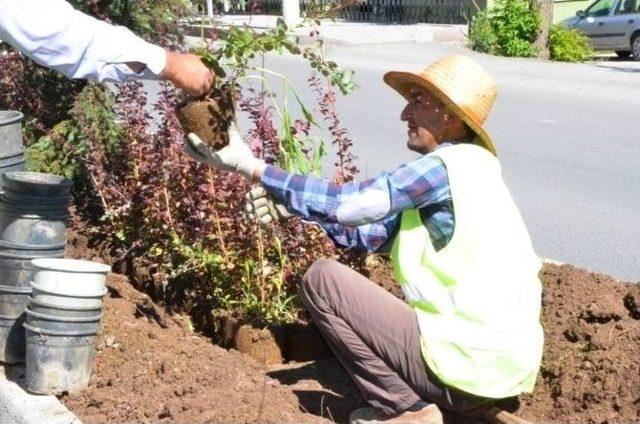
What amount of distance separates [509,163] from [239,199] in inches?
230

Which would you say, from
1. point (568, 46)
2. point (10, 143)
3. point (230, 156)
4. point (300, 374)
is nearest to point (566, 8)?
point (568, 46)

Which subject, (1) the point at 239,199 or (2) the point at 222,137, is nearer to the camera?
(2) the point at 222,137

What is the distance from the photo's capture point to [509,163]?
→ 35.2ft

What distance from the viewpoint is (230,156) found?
3992 mm

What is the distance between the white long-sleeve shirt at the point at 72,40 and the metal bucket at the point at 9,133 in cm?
111

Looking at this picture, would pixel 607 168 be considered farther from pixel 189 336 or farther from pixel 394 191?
pixel 394 191

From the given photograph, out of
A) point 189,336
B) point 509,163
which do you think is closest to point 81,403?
point 189,336

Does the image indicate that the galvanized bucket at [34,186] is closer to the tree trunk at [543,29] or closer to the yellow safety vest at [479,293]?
the yellow safety vest at [479,293]

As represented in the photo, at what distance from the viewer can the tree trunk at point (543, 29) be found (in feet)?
75.8

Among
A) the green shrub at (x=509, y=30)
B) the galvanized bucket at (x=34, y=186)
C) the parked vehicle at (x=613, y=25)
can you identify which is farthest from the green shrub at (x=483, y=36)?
the galvanized bucket at (x=34, y=186)

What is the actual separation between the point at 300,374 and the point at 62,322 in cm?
100

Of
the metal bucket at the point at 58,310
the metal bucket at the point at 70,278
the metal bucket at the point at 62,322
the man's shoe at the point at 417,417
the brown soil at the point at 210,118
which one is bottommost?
the man's shoe at the point at 417,417

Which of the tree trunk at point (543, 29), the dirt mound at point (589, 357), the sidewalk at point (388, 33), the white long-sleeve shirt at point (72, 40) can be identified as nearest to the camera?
the white long-sleeve shirt at point (72, 40)

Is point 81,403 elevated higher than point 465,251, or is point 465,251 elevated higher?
point 465,251
